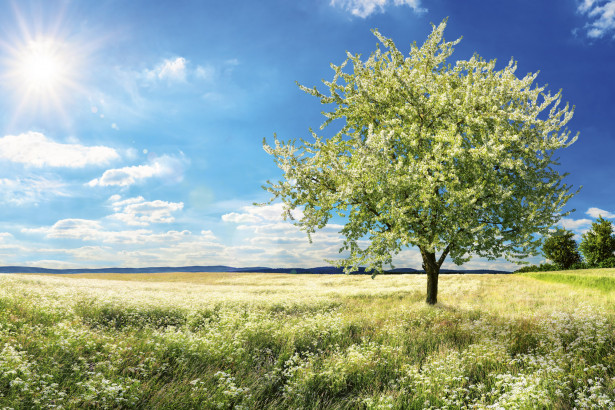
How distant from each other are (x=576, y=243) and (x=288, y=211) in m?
83.2

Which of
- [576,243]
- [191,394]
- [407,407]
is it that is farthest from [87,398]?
[576,243]

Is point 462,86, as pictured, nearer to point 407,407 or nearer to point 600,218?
point 407,407

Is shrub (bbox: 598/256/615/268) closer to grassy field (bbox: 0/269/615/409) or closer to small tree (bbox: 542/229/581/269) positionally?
small tree (bbox: 542/229/581/269)

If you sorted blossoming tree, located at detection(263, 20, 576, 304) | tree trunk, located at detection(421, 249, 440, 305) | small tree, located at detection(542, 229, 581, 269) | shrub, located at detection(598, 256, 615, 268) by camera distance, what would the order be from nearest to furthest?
blossoming tree, located at detection(263, 20, 576, 304) → tree trunk, located at detection(421, 249, 440, 305) → shrub, located at detection(598, 256, 615, 268) → small tree, located at detection(542, 229, 581, 269)

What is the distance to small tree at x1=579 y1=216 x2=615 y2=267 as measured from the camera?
6400cm

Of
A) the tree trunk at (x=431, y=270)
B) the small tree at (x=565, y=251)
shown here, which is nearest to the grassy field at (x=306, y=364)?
the tree trunk at (x=431, y=270)

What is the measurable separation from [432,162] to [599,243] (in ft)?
238

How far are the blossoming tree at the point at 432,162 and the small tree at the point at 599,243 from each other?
64.8m

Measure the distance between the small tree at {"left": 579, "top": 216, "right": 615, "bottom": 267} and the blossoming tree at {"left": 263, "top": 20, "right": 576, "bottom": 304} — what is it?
64.8 meters

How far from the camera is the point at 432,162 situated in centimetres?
1353

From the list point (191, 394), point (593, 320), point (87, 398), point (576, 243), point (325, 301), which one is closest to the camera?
point (87, 398)

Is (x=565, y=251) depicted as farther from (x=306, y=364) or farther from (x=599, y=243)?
(x=306, y=364)

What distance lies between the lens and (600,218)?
67.0 meters

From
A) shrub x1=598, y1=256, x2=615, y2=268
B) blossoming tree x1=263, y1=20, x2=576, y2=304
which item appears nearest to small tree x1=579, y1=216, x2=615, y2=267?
shrub x1=598, y1=256, x2=615, y2=268
